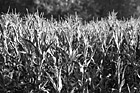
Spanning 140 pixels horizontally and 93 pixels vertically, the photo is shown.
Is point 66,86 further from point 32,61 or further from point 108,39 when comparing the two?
point 108,39

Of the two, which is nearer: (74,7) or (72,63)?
(72,63)

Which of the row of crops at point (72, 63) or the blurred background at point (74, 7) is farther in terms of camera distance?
the blurred background at point (74, 7)

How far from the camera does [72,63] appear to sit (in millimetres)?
2939

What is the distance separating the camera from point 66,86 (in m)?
2.84

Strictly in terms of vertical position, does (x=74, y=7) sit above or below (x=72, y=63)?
above

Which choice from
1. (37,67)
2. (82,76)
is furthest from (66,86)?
(37,67)

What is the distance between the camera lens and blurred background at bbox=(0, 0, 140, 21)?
→ 10945 mm

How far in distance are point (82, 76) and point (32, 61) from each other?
23.8 inches

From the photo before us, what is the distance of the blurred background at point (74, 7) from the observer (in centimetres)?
1095

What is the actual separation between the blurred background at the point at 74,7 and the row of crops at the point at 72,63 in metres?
7.58

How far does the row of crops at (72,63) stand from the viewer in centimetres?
284

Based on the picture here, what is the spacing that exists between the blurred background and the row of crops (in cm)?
758

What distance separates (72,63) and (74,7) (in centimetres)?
881

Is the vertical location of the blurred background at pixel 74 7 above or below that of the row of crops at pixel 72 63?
above
